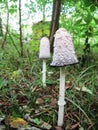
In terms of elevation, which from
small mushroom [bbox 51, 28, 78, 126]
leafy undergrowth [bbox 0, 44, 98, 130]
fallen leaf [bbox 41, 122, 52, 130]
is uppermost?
small mushroom [bbox 51, 28, 78, 126]

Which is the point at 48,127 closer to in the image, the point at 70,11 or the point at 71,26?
the point at 71,26

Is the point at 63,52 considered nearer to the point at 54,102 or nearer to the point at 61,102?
the point at 61,102

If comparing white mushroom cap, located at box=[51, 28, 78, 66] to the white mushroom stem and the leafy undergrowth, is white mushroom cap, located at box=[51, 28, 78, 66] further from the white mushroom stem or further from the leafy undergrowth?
the leafy undergrowth

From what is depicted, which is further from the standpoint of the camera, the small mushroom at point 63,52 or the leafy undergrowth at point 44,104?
the leafy undergrowth at point 44,104

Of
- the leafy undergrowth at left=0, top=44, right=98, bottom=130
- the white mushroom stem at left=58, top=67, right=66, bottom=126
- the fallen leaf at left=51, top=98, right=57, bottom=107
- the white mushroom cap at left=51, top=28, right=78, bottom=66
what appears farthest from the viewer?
the fallen leaf at left=51, top=98, right=57, bottom=107

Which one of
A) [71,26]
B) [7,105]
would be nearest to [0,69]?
[7,105]

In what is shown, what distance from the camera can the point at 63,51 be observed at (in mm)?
1995

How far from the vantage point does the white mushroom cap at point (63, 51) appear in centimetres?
198

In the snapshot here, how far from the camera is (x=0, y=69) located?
342 cm

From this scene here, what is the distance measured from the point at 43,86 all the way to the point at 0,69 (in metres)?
0.80

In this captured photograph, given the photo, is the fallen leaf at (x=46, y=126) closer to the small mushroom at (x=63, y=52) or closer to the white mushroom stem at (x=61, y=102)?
the white mushroom stem at (x=61, y=102)

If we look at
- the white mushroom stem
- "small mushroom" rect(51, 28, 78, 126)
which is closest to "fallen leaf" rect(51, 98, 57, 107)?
the white mushroom stem

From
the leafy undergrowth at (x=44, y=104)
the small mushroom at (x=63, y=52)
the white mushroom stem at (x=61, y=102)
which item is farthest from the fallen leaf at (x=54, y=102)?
the small mushroom at (x=63, y=52)

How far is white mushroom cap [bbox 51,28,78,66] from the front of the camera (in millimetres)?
1980
